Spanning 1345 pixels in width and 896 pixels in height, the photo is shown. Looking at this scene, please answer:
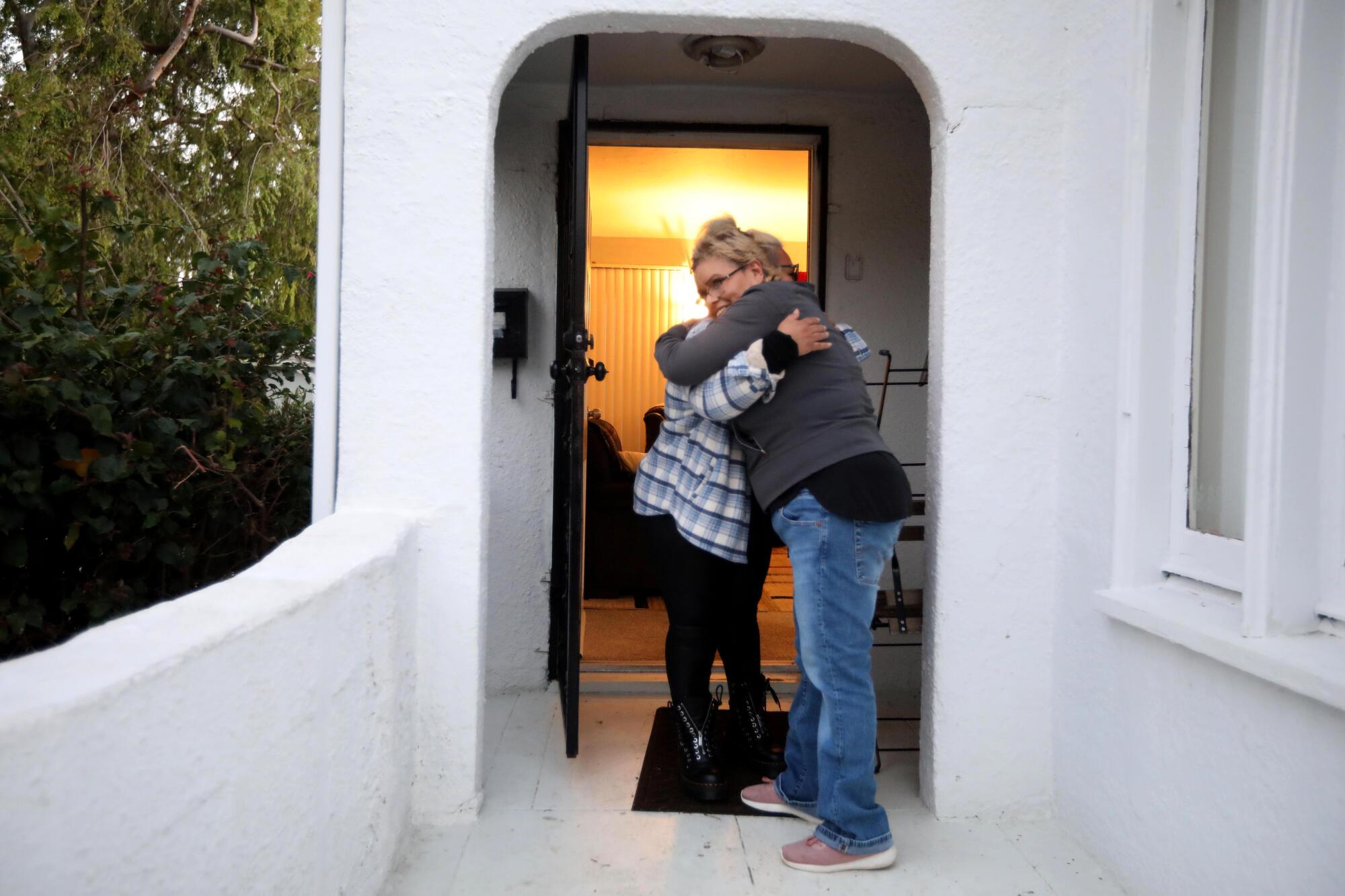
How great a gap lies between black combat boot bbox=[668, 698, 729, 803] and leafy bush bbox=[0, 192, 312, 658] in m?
1.73

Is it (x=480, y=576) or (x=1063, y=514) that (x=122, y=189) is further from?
(x=1063, y=514)

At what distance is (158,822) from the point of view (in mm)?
1294

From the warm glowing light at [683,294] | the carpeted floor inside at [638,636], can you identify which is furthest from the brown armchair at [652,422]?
the carpeted floor inside at [638,636]

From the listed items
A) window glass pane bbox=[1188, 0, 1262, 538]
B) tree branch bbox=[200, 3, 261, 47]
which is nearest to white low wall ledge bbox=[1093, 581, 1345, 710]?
window glass pane bbox=[1188, 0, 1262, 538]

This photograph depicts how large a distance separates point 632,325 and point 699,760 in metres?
7.57

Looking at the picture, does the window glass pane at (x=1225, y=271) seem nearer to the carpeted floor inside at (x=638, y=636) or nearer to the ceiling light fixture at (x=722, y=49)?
the ceiling light fixture at (x=722, y=49)

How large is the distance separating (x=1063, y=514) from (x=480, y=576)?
5.36 feet

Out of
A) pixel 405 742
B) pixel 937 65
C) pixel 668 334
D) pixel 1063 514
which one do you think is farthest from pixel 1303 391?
pixel 405 742

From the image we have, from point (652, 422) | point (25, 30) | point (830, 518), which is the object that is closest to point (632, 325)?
point (652, 422)

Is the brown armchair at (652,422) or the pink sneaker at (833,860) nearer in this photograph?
the pink sneaker at (833,860)

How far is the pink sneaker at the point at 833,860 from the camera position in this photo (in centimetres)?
240

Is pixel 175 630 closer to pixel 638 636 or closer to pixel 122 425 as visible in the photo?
pixel 122 425

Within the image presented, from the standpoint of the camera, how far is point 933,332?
2756 mm

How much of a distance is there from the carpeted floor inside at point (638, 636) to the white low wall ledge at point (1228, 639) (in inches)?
84.4
